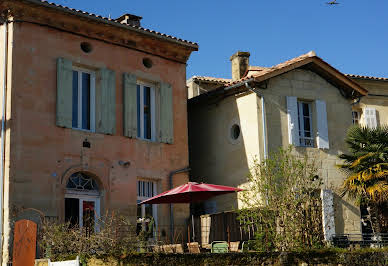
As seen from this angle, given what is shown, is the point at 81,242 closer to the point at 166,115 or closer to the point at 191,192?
the point at 191,192

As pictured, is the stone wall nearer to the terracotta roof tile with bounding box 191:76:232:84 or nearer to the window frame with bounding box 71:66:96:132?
the window frame with bounding box 71:66:96:132

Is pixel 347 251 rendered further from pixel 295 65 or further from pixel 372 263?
pixel 295 65

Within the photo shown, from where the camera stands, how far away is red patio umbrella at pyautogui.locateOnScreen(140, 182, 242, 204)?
45.5ft

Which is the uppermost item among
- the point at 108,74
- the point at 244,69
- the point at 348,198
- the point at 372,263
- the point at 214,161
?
the point at 244,69

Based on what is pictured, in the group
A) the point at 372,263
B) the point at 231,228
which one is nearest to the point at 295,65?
the point at 231,228

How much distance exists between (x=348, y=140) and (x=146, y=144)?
5.97 metres

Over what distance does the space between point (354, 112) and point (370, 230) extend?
5.48 meters

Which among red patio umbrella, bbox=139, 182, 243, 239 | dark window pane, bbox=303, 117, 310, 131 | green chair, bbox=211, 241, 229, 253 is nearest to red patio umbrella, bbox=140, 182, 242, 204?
red patio umbrella, bbox=139, 182, 243, 239

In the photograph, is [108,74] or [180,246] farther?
[108,74]

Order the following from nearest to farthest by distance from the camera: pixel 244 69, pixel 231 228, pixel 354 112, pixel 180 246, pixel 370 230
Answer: pixel 180 246 → pixel 231 228 → pixel 370 230 → pixel 244 69 → pixel 354 112

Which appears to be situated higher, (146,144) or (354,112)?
(354,112)

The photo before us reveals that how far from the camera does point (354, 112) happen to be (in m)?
23.6

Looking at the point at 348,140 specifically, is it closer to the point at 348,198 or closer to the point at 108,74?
the point at 348,198

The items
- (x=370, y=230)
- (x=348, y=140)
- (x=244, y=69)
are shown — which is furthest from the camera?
(x=244, y=69)
